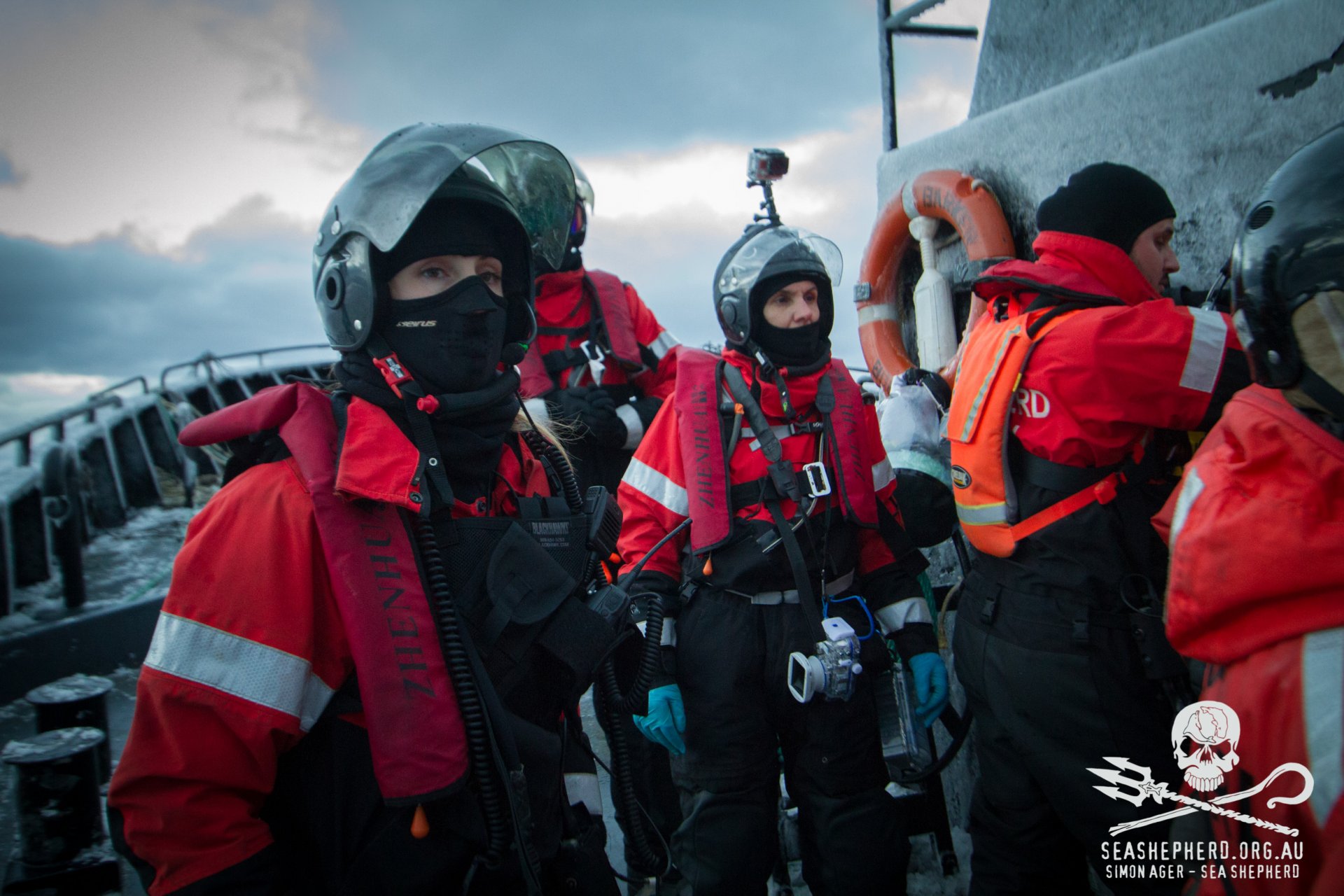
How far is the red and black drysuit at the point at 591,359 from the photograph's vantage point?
14.0 ft

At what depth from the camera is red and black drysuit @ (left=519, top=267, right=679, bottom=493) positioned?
4.26 m

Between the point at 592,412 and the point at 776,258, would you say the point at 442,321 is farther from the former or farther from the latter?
the point at 592,412

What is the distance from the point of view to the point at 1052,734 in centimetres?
A: 218

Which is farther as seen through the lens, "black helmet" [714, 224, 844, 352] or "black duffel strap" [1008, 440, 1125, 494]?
"black helmet" [714, 224, 844, 352]

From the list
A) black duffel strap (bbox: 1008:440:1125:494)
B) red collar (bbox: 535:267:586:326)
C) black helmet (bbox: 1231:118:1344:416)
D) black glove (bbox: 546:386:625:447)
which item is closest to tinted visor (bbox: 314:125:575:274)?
black helmet (bbox: 1231:118:1344:416)

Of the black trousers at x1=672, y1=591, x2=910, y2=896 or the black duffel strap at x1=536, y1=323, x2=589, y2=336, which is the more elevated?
the black duffel strap at x1=536, y1=323, x2=589, y2=336

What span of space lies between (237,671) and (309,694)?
0.49 ft

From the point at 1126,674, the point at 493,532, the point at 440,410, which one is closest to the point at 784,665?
the point at 1126,674

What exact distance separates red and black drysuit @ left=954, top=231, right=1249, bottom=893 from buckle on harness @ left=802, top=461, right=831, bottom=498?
621mm

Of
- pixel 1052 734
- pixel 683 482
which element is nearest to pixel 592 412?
pixel 683 482

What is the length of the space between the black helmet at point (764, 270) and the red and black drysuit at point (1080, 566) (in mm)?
755

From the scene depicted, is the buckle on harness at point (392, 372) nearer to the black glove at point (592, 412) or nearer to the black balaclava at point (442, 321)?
the black balaclava at point (442, 321)

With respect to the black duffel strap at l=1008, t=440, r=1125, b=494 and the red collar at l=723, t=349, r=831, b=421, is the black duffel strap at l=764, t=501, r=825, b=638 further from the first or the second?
the black duffel strap at l=1008, t=440, r=1125, b=494

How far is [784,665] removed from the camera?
2570mm
